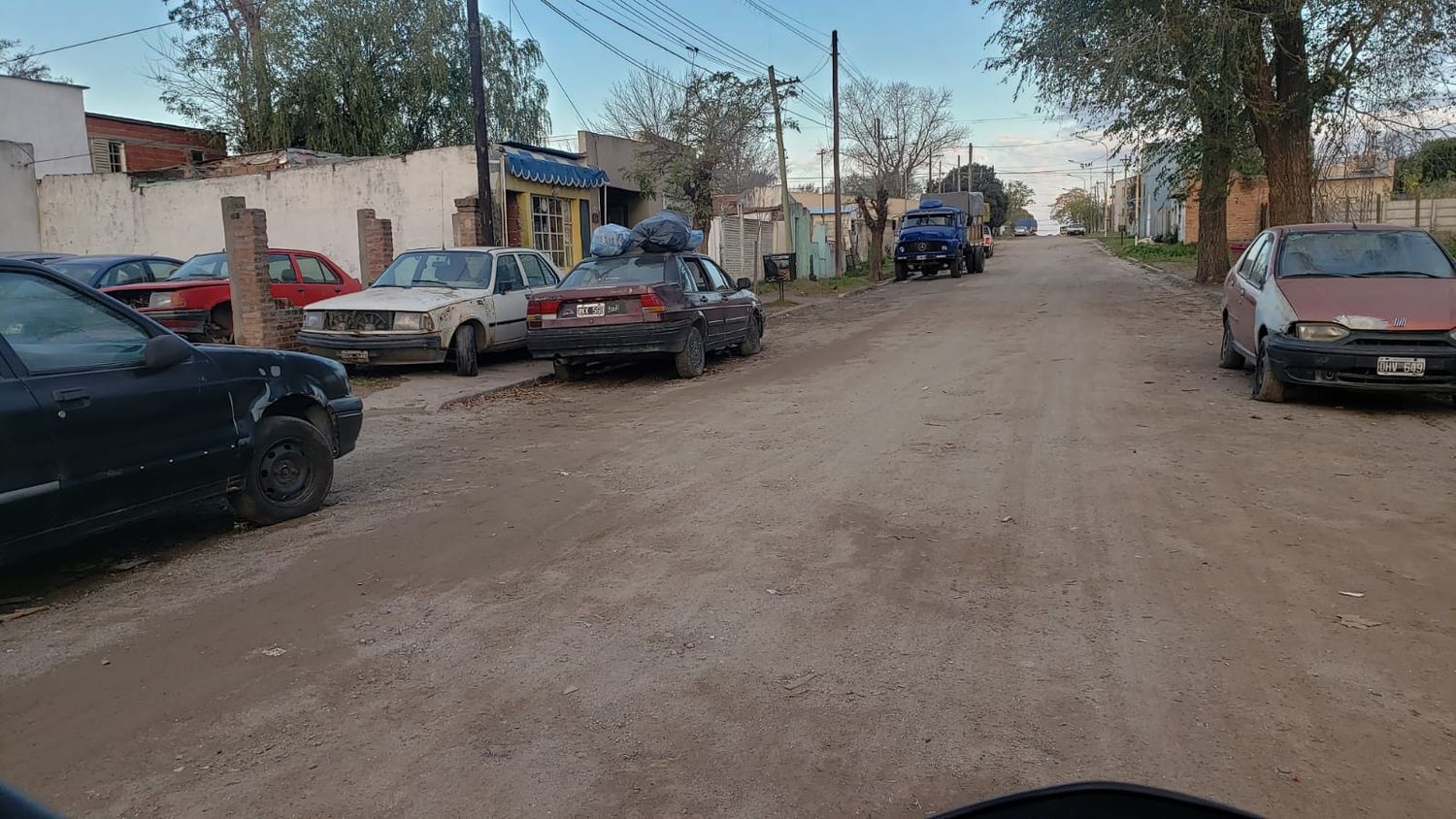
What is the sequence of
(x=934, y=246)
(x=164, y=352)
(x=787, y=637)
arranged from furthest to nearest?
1. (x=934, y=246)
2. (x=164, y=352)
3. (x=787, y=637)

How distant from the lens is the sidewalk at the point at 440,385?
10719mm

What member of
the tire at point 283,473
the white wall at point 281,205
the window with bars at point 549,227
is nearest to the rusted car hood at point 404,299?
the tire at point 283,473

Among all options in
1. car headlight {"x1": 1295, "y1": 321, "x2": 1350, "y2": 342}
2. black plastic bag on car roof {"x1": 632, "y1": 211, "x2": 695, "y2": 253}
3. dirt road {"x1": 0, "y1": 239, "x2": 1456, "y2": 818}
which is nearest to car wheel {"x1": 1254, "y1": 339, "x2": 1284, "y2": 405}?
car headlight {"x1": 1295, "y1": 321, "x2": 1350, "y2": 342}

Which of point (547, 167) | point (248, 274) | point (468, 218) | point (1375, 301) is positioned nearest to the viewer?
point (1375, 301)

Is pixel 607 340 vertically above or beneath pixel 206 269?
beneath

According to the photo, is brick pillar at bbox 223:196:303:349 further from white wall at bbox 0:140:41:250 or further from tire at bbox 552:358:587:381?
white wall at bbox 0:140:41:250

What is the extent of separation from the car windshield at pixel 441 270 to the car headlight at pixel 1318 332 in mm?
9190

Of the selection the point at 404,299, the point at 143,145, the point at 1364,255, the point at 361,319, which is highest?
the point at 143,145

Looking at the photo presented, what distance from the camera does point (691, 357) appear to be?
1205cm

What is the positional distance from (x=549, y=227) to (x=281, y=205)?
561 cm

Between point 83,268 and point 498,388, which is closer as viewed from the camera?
point 498,388

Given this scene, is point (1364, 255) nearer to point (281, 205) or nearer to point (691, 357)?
point (691, 357)

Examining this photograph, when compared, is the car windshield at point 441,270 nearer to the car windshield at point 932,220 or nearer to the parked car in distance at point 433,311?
the parked car in distance at point 433,311

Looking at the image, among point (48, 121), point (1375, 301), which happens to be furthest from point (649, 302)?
point (48, 121)
